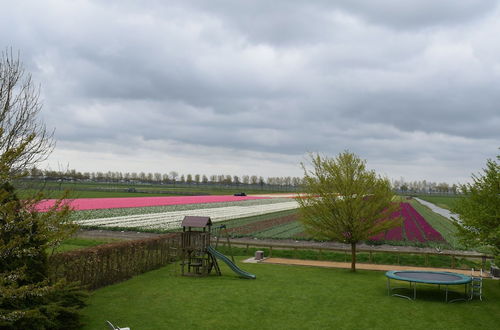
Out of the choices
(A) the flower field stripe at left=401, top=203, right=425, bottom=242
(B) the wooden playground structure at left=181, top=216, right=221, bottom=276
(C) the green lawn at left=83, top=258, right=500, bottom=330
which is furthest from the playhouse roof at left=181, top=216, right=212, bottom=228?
(A) the flower field stripe at left=401, top=203, right=425, bottom=242

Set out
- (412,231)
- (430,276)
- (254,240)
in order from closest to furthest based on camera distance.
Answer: (430,276) < (254,240) < (412,231)

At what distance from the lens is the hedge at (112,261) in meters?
14.4

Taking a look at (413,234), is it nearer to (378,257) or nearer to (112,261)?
(378,257)

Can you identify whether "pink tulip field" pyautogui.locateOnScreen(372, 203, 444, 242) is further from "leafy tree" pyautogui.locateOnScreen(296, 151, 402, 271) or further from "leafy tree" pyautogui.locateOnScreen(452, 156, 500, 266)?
"leafy tree" pyautogui.locateOnScreen(452, 156, 500, 266)

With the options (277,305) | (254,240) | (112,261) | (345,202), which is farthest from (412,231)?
(112,261)

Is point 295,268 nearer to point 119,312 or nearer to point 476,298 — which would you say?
point 476,298

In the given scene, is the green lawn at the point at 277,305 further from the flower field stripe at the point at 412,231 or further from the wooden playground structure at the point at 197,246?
the flower field stripe at the point at 412,231

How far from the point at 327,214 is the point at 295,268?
3303mm

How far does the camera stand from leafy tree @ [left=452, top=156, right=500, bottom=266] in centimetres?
1614

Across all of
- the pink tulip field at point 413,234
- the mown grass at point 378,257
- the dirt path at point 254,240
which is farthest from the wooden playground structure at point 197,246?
the pink tulip field at point 413,234

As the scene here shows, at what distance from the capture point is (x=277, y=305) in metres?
14.8

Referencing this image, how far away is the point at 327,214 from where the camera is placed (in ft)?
71.3

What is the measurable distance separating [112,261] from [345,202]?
1102cm

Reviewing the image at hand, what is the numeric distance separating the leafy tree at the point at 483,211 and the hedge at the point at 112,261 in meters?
13.6
